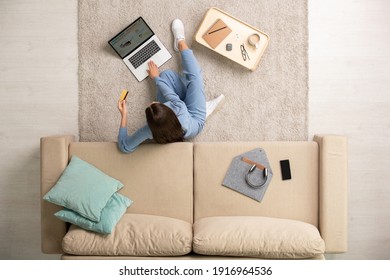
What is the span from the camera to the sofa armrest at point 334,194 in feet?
10.1

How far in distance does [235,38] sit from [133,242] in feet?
5.25

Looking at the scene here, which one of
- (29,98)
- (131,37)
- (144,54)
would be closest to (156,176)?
(144,54)

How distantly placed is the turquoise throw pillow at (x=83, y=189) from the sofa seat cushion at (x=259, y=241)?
64cm

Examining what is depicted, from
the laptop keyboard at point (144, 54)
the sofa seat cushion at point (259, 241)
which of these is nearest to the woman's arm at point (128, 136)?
the laptop keyboard at point (144, 54)

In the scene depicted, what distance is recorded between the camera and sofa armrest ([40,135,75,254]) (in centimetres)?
313

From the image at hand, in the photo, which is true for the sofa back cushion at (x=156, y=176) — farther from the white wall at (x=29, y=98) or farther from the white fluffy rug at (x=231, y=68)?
the white wall at (x=29, y=98)

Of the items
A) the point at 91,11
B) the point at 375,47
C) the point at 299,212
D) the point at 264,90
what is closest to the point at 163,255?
the point at 299,212

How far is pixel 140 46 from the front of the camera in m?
3.44

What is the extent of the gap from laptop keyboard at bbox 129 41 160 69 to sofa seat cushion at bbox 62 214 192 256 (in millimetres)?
1229

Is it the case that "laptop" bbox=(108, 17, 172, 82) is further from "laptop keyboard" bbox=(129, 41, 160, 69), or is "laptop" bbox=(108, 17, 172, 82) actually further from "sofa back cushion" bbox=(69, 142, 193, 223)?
"sofa back cushion" bbox=(69, 142, 193, 223)

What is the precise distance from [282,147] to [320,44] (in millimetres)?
869

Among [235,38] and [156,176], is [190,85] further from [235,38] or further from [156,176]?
[156,176]

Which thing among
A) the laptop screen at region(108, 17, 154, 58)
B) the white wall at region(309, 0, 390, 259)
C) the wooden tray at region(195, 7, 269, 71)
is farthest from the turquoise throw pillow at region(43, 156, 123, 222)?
the white wall at region(309, 0, 390, 259)

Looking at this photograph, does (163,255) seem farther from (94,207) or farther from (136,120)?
(136,120)
